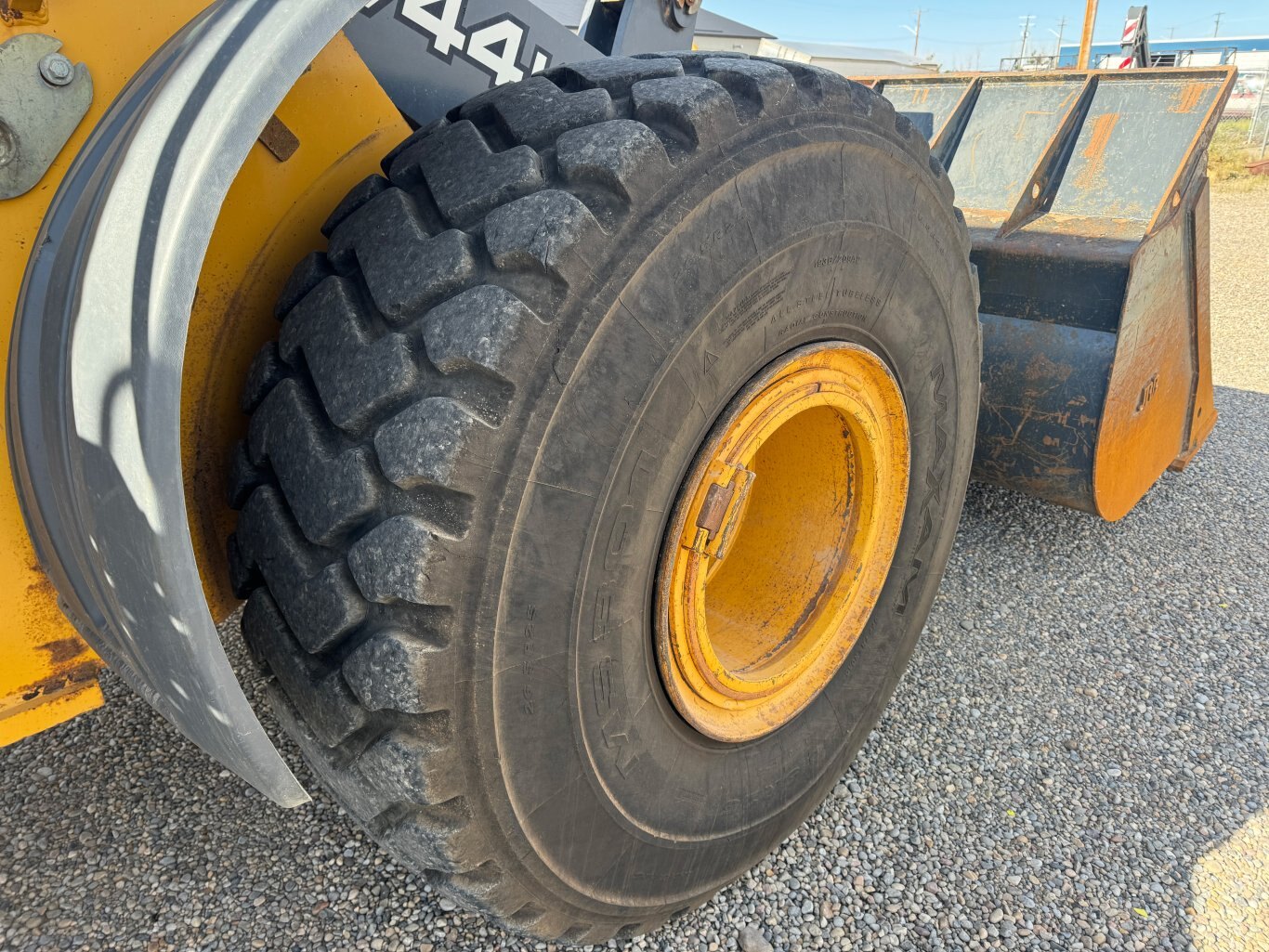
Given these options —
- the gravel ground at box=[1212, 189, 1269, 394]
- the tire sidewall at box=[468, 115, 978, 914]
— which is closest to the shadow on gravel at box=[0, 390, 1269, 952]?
the tire sidewall at box=[468, 115, 978, 914]

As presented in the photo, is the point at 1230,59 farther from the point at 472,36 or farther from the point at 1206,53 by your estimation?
the point at 472,36

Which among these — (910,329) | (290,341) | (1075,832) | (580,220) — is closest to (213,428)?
(290,341)

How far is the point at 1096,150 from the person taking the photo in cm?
303

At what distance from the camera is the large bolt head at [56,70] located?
0.98m

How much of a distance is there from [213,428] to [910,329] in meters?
1.25

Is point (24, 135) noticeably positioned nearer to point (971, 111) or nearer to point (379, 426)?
point (379, 426)

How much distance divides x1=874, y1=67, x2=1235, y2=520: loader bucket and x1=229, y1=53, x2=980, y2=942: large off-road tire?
1.61m

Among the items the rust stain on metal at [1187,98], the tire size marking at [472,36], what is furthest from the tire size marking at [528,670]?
the rust stain on metal at [1187,98]

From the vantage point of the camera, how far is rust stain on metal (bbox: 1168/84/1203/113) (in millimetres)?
2902

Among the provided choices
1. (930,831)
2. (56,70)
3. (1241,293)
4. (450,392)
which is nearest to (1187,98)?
(930,831)

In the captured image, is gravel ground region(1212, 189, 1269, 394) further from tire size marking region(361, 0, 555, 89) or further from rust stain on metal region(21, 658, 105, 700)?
rust stain on metal region(21, 658, 105, 700)

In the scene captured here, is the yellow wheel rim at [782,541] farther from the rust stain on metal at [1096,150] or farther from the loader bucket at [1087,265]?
the rust stain on metal at [1096,150]

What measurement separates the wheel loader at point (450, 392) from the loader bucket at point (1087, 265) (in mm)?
1208

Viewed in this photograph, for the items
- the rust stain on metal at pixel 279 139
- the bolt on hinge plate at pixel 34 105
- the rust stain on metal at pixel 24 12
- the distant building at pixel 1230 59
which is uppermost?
the rust stain on metal at pixel 24 12
